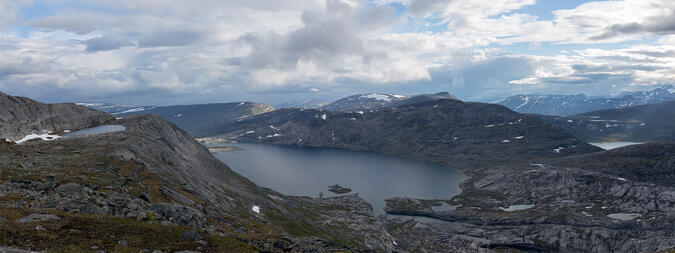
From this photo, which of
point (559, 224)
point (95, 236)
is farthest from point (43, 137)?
point (559, 224)

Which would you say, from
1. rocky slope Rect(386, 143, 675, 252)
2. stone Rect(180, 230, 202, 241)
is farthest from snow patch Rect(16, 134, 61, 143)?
rocky slope Rect(386, 143, 675, 252)

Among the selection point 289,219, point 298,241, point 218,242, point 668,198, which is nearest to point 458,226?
point 289,219

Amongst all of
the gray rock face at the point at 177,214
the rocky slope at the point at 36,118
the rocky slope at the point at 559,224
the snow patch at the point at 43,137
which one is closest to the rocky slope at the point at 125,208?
the gray rock face at the point at 177,214

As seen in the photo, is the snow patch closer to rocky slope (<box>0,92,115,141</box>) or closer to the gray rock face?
rocky slope (<box>0,92,115,141</box>)

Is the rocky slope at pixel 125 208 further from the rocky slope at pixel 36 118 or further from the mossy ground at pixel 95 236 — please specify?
the rocky slope at pixel 36 118

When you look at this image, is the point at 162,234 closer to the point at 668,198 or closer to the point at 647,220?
the point at 647,220
